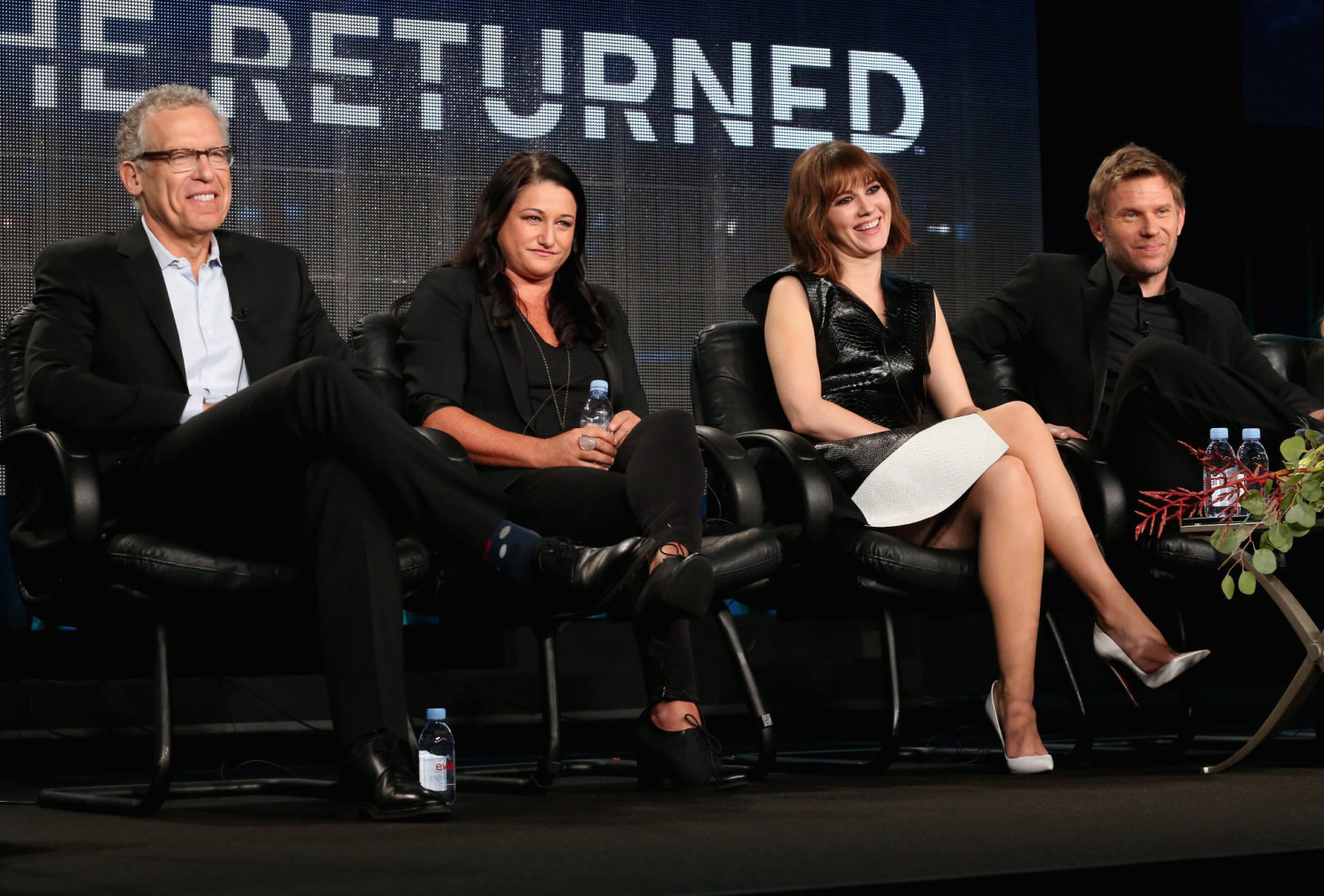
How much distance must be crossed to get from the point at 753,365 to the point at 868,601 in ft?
2.20

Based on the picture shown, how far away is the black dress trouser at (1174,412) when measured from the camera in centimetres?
309

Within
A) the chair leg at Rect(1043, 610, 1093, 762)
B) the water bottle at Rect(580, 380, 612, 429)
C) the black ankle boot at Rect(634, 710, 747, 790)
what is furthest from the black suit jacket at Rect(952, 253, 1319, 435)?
the black ankle boot at Rect(634, 710, 747, 790)

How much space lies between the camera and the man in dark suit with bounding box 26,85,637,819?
2193 millimetres

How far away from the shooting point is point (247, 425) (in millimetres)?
2244

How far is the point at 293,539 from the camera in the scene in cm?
240

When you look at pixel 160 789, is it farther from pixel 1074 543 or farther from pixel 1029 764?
pixel 1074 543

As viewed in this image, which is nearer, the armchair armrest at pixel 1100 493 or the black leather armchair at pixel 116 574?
the black leather armchair at pixel 116 574

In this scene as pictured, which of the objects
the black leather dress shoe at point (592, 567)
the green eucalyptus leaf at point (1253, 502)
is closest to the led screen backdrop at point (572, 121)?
the black leather dress shoe at point (592, 567)

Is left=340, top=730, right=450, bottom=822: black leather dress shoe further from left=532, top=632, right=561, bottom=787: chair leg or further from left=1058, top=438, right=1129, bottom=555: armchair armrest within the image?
left=1058, top=438, right=1129, bottom=555: armchair armrest

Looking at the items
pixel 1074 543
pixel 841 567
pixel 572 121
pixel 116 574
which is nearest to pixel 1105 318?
pixel 1074 543

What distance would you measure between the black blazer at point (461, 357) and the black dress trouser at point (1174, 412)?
1.06m

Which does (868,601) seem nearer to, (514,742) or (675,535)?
(675,535)

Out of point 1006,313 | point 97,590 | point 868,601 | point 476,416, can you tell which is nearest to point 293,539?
point 97,590

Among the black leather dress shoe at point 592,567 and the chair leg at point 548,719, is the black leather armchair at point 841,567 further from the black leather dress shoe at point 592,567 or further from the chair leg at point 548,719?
the black leather dress shoe at point 592,567
